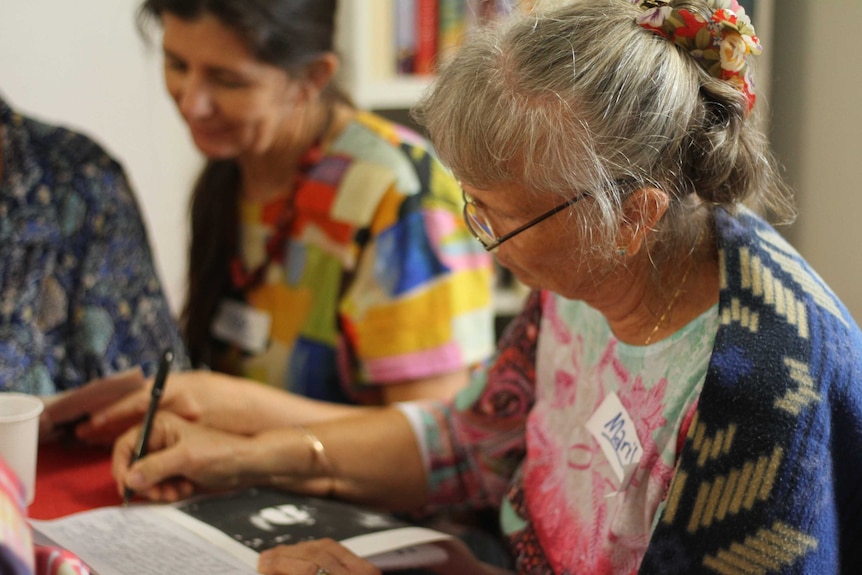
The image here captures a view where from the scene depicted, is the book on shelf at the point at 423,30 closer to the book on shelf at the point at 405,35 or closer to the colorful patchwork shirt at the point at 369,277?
the book on shelf at the point at 405,35

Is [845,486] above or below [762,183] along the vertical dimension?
below

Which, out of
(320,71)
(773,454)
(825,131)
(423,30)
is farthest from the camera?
(423,30)

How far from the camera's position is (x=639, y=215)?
35.9 inches

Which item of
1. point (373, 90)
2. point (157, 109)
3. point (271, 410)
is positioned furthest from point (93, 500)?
point (157, 109)

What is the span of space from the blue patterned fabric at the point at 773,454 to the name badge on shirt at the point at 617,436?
4.3 inches

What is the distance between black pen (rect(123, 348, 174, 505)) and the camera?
4.00 feet

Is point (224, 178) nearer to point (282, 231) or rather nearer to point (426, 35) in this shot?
point (282, 231)

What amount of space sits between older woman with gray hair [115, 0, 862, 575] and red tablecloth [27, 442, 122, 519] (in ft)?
1.07

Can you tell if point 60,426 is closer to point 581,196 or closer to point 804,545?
point 581,196

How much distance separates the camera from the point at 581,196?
0.90 m

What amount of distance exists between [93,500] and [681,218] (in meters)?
0.81

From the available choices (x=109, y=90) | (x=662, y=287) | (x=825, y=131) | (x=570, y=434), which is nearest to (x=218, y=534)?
(x=570, y=434)

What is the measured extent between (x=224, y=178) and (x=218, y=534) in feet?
3.02

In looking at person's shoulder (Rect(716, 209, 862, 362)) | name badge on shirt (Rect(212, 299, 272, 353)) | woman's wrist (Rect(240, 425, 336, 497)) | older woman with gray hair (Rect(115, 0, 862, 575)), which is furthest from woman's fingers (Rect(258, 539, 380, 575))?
name badge on shirt (Rect(212, 299, 272, 353))
